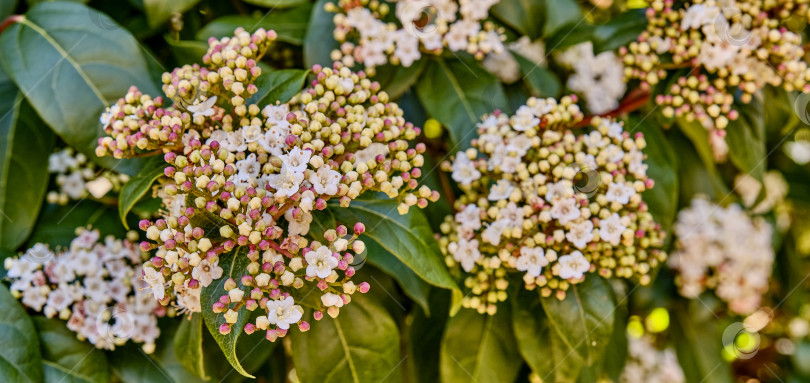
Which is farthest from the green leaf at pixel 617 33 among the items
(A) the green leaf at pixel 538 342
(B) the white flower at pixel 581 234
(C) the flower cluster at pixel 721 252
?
(C) the flower cluster at pixel 721 252

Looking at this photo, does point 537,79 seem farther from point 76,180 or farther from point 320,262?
point 76,180

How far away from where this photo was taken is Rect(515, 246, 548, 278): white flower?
125 cm

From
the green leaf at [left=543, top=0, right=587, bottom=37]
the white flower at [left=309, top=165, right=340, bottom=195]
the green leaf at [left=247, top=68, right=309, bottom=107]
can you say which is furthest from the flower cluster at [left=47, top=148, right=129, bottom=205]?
the green leaf at [left=543, top=0, right=587, bottom=37]

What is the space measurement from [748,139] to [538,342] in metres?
0.80

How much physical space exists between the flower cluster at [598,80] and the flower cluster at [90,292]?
1.32 metres

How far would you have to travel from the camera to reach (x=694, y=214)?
209 centimetres

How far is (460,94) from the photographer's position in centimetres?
159

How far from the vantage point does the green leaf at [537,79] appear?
171cm

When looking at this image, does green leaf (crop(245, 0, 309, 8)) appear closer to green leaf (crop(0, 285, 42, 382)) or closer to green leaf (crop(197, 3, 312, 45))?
green leaf (crop(197, 3, 312, 45))

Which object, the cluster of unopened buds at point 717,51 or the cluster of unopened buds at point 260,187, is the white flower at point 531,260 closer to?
the cluster of unopened buds at point 260,187

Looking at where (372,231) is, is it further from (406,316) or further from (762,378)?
(762,378)

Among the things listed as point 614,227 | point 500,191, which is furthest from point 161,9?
point 614,227

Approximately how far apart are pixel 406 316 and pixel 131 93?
90cm

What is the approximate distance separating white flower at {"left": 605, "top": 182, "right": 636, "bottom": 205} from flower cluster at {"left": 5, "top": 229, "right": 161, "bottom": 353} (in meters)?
1.00
